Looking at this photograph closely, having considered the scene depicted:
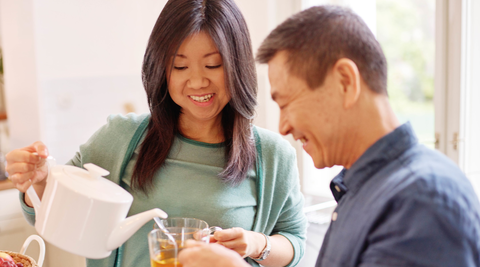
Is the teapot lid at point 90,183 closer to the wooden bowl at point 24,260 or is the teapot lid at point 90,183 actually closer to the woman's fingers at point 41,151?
the woman's fingers at point 41,151

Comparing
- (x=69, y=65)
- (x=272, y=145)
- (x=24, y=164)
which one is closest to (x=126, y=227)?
(x=24, y=164)

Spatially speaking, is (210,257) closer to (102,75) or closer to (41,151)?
(41,151)

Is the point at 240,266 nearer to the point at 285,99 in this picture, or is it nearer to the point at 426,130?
the point at 285,99

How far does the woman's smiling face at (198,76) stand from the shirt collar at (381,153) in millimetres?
527

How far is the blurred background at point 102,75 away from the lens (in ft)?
7.06

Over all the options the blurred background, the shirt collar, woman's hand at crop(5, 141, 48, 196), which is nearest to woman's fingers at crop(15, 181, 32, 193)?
woman's hand at crop(5, 141, 48, 196)

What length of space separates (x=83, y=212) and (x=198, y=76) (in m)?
0.46

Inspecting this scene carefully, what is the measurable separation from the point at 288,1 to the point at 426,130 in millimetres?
2532

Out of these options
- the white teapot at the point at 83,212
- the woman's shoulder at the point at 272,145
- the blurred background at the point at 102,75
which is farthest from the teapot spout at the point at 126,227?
the blurred background at the point at 102,75

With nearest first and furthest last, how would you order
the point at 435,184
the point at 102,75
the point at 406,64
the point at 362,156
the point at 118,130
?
the point at 435,184
the point at 362,156
the point at 118,130
the point at 102,75
the point at 406,64

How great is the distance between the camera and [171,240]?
2.69 ft

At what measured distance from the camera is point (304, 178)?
112 inches

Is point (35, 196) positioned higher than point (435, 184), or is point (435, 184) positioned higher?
point (435, 184)

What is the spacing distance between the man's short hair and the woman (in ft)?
1.39
